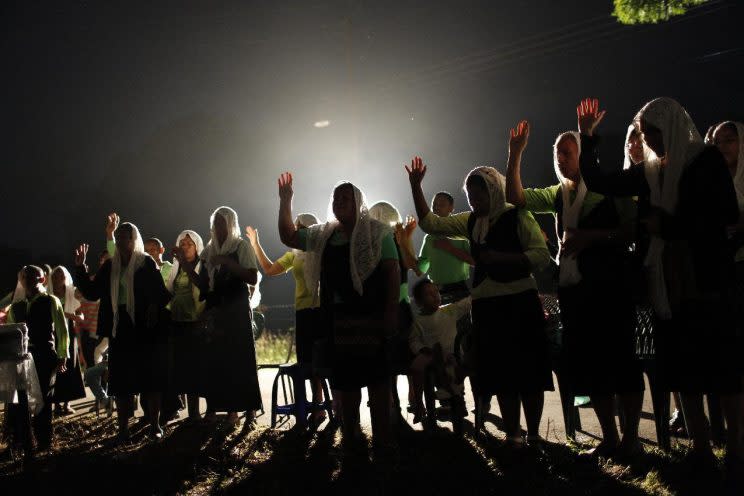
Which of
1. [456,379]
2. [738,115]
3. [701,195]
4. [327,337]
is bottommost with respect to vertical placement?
[456,379]

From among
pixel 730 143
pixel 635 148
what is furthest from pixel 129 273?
pixel 730 143

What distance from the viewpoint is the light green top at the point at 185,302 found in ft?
24.7

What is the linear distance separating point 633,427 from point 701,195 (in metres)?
1.42

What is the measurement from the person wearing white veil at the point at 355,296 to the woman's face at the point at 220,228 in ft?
5.18

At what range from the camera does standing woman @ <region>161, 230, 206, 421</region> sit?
7234 mm

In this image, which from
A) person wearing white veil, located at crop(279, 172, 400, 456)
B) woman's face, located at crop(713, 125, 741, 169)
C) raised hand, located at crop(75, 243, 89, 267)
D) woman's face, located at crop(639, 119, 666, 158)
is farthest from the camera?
raised hand, located at crop(75, 243, 89, 267)

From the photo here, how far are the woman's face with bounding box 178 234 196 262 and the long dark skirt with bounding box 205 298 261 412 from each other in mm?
940

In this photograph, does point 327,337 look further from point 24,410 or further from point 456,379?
point 24,410

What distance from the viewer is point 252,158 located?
26000mm

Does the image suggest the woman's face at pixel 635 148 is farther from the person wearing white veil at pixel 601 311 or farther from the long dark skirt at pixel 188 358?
the long dark skirt at pixel 188 358

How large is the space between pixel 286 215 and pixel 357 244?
1.87ft

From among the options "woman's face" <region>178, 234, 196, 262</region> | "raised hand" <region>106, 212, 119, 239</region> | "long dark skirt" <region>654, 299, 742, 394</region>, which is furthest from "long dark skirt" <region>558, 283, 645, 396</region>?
"raised hand" <region>106, 212, 119, 239</region>

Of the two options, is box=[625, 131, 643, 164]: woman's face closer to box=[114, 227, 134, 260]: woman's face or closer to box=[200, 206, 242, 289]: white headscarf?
box=[200, 206, 242, 289]: white headscarf

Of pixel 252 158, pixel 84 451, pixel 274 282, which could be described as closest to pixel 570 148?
pixel 84 451
